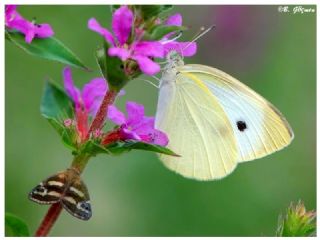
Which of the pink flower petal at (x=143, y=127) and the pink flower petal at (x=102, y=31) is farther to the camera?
the pink flower petal at (x=143, y=127)

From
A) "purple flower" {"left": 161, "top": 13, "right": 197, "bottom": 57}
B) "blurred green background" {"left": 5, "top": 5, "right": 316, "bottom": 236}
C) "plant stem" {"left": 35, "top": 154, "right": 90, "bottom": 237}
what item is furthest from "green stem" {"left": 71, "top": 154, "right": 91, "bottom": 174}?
"blurred green background" {"left": 5, "top": 5, "right": 316, "bottom": 236}

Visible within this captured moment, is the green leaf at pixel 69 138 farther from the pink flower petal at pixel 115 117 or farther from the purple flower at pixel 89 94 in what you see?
the purple flower at pixel 89 94

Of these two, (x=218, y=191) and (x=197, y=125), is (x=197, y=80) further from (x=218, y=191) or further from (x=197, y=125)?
(x=218, y=191)

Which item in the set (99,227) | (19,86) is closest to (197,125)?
(99,227)

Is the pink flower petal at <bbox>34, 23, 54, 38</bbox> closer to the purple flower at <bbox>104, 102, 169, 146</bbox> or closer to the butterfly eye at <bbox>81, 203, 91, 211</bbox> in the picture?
the purple flower at <bbox>104, 102, 169, 146</bbox>

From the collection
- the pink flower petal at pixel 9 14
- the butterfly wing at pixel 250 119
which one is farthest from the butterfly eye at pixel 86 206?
the butterfly wing at pixel 250 119

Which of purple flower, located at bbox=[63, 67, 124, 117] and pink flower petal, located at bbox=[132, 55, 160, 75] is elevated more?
pink flower petal, located at bbox=[132, 55, 160, 75]

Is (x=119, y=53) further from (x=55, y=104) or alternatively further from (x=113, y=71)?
(x=55, y=104)
